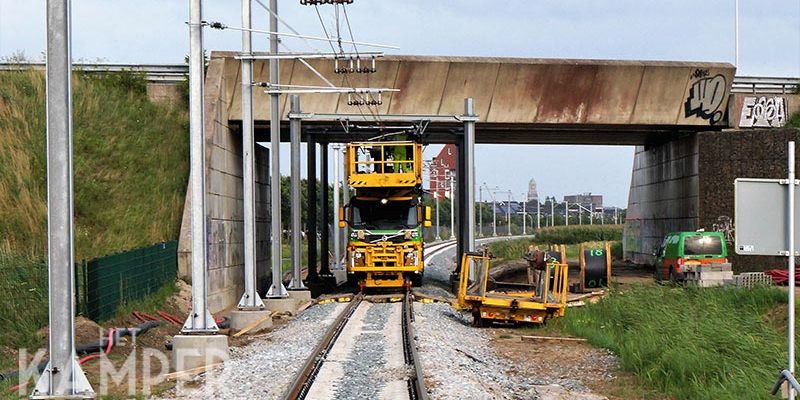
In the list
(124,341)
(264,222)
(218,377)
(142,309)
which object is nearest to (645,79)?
(264,222)

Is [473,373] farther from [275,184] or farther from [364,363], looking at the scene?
[275,184]

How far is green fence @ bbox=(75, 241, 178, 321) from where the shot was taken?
789 inches

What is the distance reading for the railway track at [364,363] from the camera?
1303 cm

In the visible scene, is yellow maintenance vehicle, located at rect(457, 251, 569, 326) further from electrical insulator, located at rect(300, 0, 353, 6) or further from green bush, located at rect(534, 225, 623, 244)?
green bush, located at rect(534, 225, 623, 244)

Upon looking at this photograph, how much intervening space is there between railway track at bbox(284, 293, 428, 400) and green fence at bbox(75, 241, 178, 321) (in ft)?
15.0

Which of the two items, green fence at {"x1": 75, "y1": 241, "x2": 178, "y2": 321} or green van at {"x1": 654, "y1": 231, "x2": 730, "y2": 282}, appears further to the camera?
green van at {"x1": 654, "y1": 231, "x2": 730, "y2": 282}

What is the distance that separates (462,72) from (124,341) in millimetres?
18313

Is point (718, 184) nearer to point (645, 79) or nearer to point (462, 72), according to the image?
point (645, 79)

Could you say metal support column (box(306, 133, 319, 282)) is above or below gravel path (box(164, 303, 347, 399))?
above

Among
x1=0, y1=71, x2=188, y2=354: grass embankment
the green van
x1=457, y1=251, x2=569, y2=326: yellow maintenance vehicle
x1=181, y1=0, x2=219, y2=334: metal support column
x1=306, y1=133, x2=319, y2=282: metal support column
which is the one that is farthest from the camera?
x1=306, y1=133, x2=319, y2=282: metal support column

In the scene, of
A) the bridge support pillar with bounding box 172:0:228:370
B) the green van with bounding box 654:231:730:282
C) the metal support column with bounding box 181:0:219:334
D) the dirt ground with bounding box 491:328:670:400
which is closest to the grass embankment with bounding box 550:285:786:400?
the dirt ground with bounding box 491:328:670:400

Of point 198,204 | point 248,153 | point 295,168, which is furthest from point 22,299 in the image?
point 295,168

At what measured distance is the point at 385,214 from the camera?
32.6 metres

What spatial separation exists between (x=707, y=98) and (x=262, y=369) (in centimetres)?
2452
